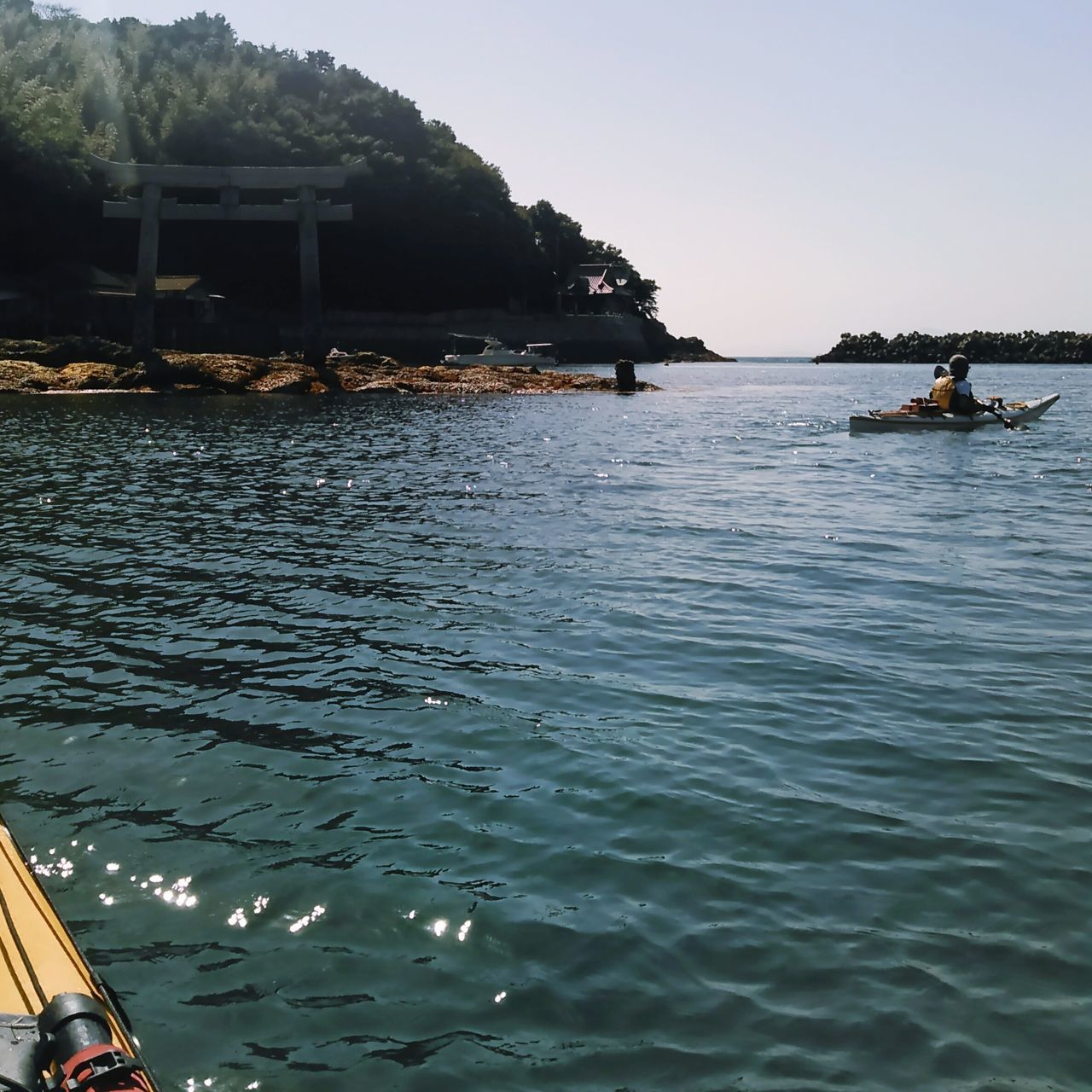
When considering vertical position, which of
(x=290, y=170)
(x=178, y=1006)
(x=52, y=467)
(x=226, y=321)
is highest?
(x=290, y=170)

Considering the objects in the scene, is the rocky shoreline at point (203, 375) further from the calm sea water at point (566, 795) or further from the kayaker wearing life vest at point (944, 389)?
the calm sea water at point (566, 795)

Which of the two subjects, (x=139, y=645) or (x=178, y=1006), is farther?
(x=139, y=645)

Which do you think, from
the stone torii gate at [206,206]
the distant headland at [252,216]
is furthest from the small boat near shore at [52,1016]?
the distant headland at [252,216]

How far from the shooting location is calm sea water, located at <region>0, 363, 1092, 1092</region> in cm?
368

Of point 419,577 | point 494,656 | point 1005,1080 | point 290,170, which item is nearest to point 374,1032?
point 1005,1080

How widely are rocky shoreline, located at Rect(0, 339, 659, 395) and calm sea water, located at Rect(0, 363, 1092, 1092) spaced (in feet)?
77.0

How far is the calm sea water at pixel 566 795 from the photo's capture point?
12.1ft

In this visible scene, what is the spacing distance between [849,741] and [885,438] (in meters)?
21.0

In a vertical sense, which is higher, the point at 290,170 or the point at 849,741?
the point at 290,170

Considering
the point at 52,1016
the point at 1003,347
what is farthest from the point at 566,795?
the point at 1003,347

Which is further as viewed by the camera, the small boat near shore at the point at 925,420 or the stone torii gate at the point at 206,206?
the stone torii gate at the point at 206,206

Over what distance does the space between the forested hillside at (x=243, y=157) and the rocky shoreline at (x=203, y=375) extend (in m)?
16.9

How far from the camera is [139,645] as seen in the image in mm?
8219

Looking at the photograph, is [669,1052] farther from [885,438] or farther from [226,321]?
[226,321]
